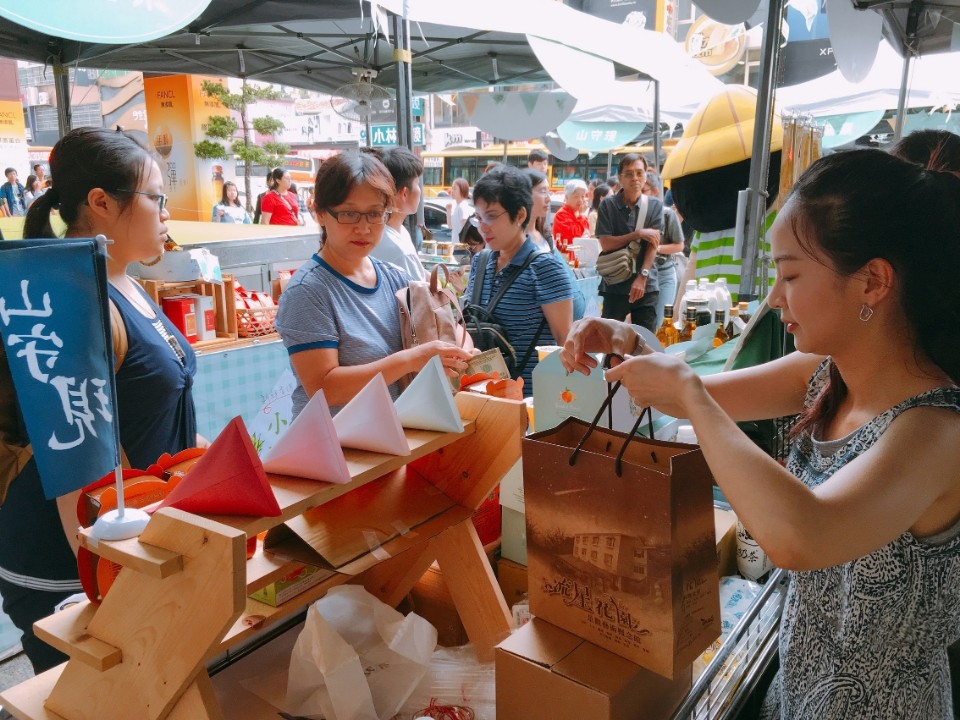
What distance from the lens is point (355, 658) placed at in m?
1.13

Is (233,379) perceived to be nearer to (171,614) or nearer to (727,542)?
(727,542)

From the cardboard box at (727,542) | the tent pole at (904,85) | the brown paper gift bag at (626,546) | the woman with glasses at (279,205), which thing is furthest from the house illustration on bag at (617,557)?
the woman with glasses at (279,205)

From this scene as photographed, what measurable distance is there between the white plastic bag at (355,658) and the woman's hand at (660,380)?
590 millimetres

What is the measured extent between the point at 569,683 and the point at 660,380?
0.44 metres

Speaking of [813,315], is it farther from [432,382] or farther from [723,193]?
[723,193]

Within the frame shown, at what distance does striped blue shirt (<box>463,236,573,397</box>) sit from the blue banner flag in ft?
6.18

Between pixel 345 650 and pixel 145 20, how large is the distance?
2.03 m

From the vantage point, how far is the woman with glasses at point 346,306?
1968 millimetres

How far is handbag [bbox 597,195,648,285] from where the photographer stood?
211 inches

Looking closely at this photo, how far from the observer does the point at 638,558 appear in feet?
3.18

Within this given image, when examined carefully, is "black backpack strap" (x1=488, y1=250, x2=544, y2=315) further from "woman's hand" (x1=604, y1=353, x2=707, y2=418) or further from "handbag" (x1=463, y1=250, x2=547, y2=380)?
"woman's hand" (x1=604, y1=353, x2=707, y2=418)

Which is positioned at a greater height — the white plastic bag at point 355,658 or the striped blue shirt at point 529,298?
the striped blue shirt at point 529,298

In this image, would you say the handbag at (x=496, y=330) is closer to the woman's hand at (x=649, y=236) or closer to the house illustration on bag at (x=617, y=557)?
the house illustration on bag at (x=617, y=557)

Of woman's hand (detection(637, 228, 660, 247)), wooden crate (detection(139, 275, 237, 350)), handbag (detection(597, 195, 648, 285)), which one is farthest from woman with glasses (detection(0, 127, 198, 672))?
woman's hand (detection(637, 228, 660, 247))
